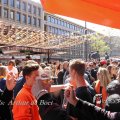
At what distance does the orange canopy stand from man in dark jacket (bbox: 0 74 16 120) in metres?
1.64

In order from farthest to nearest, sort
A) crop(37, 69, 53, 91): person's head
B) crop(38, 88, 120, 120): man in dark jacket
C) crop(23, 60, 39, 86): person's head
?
crop(23, 60, 39, 86): person's head → crop(37, 69, 53, 91): person's head → crop(38, 88, 120, 120): man in dark jacket

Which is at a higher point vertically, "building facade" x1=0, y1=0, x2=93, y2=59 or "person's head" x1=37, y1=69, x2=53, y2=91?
"building facade" x1=0, y1=0, x2=93, y2=59

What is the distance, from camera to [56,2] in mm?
1442

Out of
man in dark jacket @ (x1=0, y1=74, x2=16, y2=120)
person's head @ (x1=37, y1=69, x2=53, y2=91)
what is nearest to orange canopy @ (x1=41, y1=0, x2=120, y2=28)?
person's head @ (x1=37, y1=69, x2=53, y2=91)

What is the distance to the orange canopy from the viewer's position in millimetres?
1454

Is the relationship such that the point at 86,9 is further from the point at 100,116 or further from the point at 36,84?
the point at 36,84

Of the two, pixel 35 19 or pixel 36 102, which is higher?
pixel 35 19

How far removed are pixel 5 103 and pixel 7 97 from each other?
0.11m

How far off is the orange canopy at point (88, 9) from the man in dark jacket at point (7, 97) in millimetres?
1637

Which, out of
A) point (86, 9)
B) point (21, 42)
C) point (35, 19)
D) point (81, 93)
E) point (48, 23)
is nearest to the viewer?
point (86, 9)

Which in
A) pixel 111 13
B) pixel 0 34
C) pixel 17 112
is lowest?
pixel 17 112

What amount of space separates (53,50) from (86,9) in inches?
1167

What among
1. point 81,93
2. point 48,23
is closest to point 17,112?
point 81,93

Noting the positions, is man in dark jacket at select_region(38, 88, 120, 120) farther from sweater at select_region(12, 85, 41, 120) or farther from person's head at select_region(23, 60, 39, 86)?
person's head at select_region(23, 60, 39, 86)
